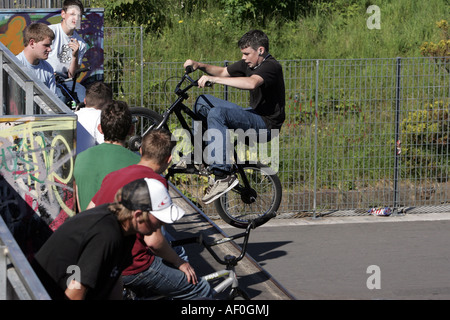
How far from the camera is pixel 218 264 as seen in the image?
263 inches

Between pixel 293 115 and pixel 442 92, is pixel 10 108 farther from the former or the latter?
pixel 442 92

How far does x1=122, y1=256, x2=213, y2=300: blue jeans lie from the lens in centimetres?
503

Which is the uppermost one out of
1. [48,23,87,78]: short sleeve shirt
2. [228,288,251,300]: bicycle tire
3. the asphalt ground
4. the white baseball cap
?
[48,23,87,78]: short sleeve shirt

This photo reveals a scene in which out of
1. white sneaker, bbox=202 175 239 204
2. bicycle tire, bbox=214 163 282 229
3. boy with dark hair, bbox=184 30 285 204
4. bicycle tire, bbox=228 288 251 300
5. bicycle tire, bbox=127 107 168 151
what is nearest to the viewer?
bicycle tire, bbox=228 288 251 300

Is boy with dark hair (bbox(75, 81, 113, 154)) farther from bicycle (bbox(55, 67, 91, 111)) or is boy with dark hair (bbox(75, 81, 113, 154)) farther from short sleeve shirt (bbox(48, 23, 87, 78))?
short sleeve shirt (bbox(48, 23, 87, 78))

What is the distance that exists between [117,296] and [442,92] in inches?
364

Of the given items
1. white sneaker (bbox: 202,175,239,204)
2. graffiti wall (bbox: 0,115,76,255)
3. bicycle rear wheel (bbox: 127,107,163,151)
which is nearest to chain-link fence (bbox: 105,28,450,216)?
bicycle rear wheel (bbox: 127,107,163,151)

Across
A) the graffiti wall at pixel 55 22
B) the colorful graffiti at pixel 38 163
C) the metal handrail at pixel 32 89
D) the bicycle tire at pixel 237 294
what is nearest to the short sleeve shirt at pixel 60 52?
the graffiti wall at pixel 55 22

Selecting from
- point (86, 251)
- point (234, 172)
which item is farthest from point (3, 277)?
point (234, 172)

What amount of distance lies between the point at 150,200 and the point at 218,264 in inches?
108

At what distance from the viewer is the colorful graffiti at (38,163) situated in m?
4.89

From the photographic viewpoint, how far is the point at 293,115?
11961 millimetres

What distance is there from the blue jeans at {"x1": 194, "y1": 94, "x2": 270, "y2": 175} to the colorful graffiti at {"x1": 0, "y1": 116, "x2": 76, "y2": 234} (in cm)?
278

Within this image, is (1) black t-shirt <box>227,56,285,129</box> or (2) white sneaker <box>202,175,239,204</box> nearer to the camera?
(2) white sneaker <box>202,175,239,204</box>
